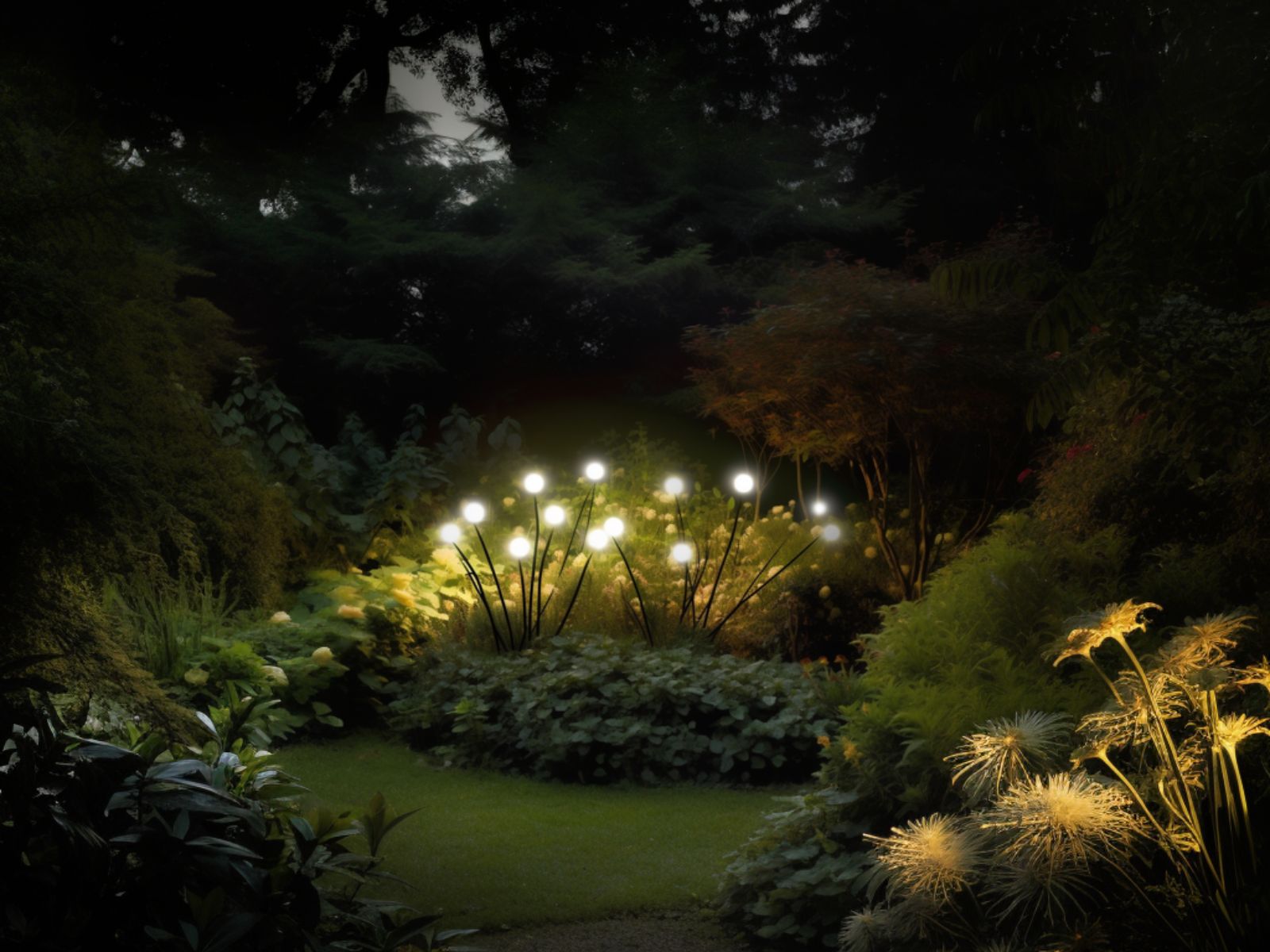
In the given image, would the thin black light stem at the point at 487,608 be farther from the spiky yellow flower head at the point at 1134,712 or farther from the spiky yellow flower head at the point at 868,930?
the spiky yellow flower head at the point at 1134,712

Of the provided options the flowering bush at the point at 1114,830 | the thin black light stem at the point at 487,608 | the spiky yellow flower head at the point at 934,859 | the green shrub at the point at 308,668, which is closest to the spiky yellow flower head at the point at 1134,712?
the flowering bush at the point at 1114,830

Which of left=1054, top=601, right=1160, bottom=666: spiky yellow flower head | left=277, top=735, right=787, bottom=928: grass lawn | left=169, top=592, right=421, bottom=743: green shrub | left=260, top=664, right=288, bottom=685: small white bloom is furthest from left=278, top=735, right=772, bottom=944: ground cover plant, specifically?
left=1054, top=601, right=1160, bottom=666: spiky yellow flower head

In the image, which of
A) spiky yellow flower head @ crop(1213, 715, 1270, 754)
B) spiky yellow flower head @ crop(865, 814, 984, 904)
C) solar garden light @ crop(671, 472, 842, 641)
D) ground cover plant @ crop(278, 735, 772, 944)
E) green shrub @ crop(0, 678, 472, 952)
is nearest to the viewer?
green shrub @ crop(0, 678, 472, 952)

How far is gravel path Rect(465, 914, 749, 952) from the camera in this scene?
3.36 metres

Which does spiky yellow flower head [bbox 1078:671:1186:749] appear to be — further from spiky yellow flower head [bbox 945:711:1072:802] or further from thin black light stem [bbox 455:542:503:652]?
thin black light stem [bbox 455:542:503:652]

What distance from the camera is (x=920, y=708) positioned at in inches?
125

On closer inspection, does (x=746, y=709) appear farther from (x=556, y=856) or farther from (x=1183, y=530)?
(x=1183, y=530)

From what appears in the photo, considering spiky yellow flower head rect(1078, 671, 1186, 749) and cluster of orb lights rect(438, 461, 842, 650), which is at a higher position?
cluster of orb lights rect(438, 461, 842, 650)

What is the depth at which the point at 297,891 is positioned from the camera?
7.71 ft

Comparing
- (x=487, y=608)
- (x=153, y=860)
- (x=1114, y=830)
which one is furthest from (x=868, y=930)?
(x=487, y=608)

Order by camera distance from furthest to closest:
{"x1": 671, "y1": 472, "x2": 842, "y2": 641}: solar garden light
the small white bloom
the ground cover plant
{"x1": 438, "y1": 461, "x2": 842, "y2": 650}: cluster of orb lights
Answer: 1. {"x1": 671, "y1": 472, "x2": 842, "y2": 641}: solar garden light
2. {"x1": 438, "y1": 461, "x2": 842, "y2": 650}: cluster of orb lights
3. the small white bloom
4. the ground cover plant

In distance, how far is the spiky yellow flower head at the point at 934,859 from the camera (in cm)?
237

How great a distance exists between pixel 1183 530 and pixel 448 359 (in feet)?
30.7

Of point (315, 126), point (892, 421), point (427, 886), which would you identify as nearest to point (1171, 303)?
point (427, 886)
